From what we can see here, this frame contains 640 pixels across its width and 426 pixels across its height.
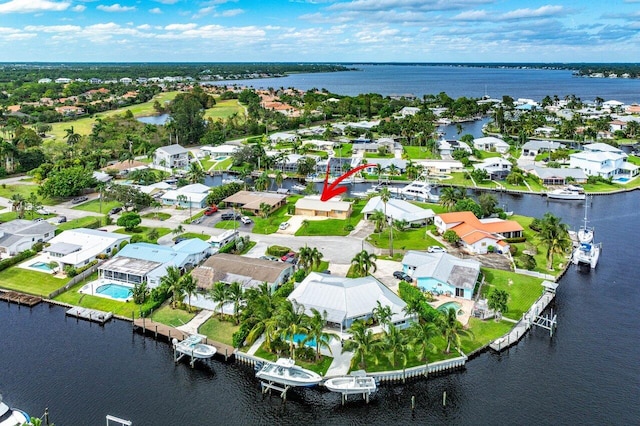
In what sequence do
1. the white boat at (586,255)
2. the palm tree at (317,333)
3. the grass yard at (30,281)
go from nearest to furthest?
1. the palm tree at (317,333)
2. the grass yard at (30,281)
3. the white boat at (586,255)

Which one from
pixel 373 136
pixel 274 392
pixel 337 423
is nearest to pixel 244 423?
pixel 274 392

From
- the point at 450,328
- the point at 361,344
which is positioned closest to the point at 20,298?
the point at 361,344

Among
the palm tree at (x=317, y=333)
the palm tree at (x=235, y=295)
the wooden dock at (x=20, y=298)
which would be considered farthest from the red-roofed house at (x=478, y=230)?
the wooden dock at (x=20, y=298)

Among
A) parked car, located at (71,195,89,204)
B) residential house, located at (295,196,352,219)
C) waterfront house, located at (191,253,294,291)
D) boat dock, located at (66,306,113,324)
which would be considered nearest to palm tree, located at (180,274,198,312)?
waterfront house, located at (191,253,294,291)

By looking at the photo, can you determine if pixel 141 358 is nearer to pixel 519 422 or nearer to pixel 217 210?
pixel 519 422

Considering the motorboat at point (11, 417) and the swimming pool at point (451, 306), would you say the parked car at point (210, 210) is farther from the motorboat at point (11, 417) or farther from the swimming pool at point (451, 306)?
the motorboat at point (11, 417)

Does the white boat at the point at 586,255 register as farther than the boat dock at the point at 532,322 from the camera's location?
Yes

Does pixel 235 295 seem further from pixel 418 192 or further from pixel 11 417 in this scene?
pixel 418 192
